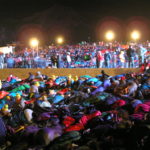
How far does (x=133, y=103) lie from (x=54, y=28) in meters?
36.6

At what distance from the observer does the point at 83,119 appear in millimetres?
8383

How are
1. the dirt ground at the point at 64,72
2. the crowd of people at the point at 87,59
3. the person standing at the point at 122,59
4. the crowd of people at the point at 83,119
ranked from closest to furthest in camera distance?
the crowd of people at the point at 83,119 < the dirt ground at the point at 64,72 < the crowd of people at the point at 87,59 < the person standing at the point at 122,59

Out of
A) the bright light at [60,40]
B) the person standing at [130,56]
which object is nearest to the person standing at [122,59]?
the person standing at [130,56]

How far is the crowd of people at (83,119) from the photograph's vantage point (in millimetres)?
6586

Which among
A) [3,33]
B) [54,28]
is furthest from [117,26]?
[3,33]

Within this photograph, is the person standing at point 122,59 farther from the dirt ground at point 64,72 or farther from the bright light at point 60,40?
the bright light at point 60,40

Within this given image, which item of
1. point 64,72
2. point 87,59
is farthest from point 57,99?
point 87,59

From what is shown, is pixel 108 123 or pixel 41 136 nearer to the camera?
pixel 41 136

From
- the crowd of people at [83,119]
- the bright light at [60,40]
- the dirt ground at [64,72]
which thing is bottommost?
the crowd of people at [83,119]

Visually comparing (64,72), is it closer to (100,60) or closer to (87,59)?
(87,59)

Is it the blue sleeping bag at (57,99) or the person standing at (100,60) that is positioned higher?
the person standing at (100,60)

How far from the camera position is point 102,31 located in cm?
3766

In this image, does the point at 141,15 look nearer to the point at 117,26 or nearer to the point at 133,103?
the point at 117,26

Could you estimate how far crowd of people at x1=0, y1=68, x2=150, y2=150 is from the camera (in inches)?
259
